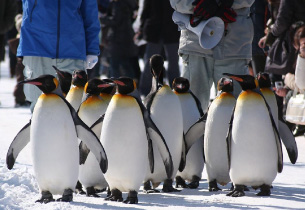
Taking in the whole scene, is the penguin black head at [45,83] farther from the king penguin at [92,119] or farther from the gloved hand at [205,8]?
the gloved hand at [205,8]

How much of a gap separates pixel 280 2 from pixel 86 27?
9.22 ft

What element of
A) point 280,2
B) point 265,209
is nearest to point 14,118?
point 280,2

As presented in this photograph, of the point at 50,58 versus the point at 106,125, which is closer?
the point at 106,125

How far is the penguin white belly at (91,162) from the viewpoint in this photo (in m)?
4.73

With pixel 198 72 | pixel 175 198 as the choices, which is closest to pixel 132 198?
pixel 175 198

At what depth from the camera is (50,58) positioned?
5301mm

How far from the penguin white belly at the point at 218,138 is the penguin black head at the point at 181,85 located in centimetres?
34

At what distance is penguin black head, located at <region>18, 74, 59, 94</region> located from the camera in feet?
14.0

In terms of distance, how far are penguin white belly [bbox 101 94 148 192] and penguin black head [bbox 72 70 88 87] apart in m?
0.72

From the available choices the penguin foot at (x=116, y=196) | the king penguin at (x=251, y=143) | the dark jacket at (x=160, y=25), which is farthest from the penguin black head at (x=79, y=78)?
the dark jacket at (x=160, y=25)

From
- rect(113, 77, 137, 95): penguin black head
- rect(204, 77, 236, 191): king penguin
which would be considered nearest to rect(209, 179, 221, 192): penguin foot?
rect(204, 77, 236, 191): king penguin

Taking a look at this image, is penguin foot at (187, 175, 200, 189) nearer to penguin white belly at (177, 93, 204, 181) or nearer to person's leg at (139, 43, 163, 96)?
penguin white belly at (177, 93, 204, 181)

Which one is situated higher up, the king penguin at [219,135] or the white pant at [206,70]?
the white pant at [206,70]

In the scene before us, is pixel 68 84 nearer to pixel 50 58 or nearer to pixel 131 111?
pixel 50 58
